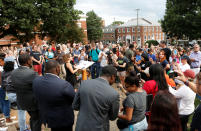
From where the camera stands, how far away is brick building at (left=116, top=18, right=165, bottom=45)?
236 feet

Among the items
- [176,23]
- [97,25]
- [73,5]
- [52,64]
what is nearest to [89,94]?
[52,64]

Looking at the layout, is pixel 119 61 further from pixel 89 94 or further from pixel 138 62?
pixel 89 94

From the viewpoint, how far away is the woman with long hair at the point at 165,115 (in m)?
1.82

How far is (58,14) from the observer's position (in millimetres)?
25438

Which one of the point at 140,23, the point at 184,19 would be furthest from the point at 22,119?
the point at 140,23

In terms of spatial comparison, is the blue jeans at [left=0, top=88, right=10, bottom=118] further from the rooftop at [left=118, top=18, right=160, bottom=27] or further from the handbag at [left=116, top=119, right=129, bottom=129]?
the rooftop at [left=118, top=18, right=160, bottom=27]

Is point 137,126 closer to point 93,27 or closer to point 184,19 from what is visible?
point 184,19

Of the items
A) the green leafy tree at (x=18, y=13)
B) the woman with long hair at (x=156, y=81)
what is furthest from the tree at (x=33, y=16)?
the woman with long hair at (x=156, y=81)

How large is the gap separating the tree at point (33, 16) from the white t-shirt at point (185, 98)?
21.7 m

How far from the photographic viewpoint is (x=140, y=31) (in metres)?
72.1

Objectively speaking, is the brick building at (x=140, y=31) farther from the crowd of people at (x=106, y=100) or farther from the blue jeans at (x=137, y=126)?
the blue jeans at (x=137, y=126)

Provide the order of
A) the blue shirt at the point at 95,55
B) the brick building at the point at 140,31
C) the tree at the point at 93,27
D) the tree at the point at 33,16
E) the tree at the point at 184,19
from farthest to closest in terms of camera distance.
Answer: the brick building at the point at 140,31, the tree at the point at 93,27, the tree at the point at 184,19, the tree at the point at 33,16, the blue shirt at the point at 95,55

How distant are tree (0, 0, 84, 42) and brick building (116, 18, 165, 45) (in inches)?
1821

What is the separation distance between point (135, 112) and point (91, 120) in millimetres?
689
